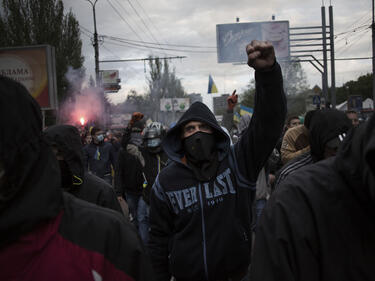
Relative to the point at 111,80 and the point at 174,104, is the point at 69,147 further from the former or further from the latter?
the point at 174,104

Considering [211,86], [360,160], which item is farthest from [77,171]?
[211,86]

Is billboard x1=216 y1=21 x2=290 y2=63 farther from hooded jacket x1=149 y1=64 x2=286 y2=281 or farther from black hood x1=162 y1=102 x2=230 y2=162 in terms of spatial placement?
hooded jacket x1=149 y1=64 x2=286 y2=281

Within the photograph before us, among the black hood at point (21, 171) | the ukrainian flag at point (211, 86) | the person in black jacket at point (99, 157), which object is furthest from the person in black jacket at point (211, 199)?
the ukrainian flag at point (211, 86)

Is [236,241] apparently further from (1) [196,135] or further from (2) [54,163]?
(2) [54,163]

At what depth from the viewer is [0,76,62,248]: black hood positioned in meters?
1.22

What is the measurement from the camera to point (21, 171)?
125 cm

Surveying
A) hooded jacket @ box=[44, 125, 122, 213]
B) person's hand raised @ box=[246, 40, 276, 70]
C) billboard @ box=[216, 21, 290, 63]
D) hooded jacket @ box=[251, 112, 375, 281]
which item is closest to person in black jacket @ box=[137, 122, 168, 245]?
hooded jacket @ box=[44, 125, 122, 213]

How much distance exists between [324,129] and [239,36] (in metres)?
25.6

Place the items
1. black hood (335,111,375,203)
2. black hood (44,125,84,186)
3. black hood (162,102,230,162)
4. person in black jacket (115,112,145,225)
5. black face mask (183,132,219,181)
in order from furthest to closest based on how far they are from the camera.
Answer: person in black jacket (115,112,145,225), black hood (162,102,230,162), black face mask (183,132,219,181), black hood (44,125,84,186), black hood (335,111,375,203)

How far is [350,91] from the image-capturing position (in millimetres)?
76938

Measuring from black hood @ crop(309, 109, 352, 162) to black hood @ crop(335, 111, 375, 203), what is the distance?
1.60m

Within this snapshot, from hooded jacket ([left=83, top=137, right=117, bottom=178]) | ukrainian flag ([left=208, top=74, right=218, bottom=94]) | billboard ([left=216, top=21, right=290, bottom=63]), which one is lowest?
hooded jacket ([left=83, top=137, right=117, bottom=178])

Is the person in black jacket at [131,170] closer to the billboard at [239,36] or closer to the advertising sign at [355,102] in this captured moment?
the advertising sign at [355,102]

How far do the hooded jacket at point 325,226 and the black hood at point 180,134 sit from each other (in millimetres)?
1514
